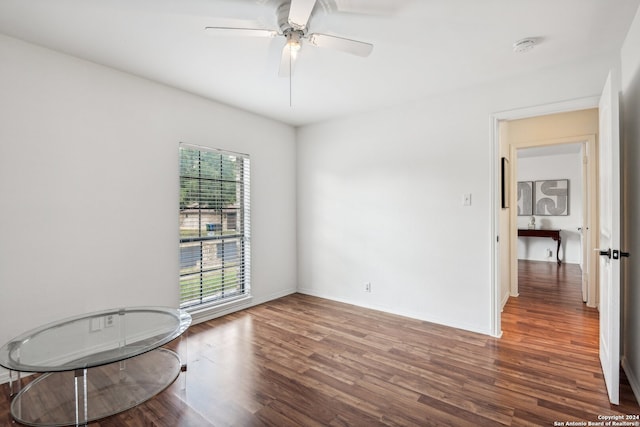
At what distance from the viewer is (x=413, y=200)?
11.5 feet

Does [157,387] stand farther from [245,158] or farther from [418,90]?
[418,90]

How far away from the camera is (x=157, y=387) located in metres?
2.10

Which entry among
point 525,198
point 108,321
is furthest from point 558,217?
point 108,321

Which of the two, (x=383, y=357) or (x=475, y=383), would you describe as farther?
(x=383, y=357)

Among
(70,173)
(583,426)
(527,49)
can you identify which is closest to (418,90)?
(527,49)

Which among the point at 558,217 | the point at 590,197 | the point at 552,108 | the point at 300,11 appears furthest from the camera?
the point at 558,217

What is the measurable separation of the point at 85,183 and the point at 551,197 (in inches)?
326

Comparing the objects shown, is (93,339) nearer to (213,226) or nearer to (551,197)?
(213,226)

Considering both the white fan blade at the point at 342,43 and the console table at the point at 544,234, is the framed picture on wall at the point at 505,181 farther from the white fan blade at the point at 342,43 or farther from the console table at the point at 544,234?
the console table at the point at 544,234

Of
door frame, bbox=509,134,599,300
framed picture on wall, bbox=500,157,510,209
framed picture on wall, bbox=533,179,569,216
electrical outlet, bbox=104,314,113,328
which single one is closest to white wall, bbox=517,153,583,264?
framed picture on wall, bbox=533,179,569,216

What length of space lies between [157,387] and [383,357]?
1.70 m

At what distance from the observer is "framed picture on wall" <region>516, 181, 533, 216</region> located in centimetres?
707

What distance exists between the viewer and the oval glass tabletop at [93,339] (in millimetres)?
1707

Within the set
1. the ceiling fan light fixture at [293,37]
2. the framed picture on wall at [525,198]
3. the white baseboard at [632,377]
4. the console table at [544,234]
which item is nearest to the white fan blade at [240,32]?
the ceiling fan light fixture at [293,37]
